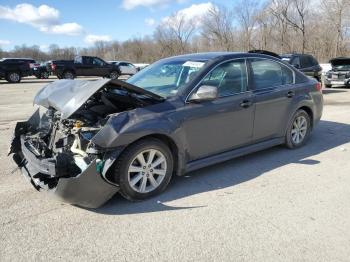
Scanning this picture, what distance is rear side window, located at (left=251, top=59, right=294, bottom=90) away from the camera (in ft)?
18.2

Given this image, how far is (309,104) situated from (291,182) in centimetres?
211

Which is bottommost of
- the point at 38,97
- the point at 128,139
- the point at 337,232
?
the point at 337,232

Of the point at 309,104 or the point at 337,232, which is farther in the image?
the point at 309,104

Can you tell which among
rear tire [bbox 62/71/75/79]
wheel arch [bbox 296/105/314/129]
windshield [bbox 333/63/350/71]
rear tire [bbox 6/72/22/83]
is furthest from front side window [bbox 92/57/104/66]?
wheel arch [bbox 296/105/314/129]

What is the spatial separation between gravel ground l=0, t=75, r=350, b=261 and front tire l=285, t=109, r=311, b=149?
2.58 feet

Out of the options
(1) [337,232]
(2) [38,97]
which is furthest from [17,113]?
(1) [337,232]

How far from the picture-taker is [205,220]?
12.4 feet

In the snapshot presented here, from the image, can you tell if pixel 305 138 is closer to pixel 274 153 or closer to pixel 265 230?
pixel 274 153

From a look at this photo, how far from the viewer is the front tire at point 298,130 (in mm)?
6145

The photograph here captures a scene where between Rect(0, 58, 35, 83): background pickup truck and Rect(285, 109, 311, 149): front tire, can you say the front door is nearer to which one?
Rect(285, 109, 311, 149): front tire

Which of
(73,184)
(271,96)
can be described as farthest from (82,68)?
(73,184)

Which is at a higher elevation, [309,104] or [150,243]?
[309,104]

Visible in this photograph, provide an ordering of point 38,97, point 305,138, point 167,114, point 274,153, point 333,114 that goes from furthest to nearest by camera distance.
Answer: point 333,114 → point 305,138 → point 274,153 → point 38,97 → point 167,114

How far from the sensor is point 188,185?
15.5 feet
